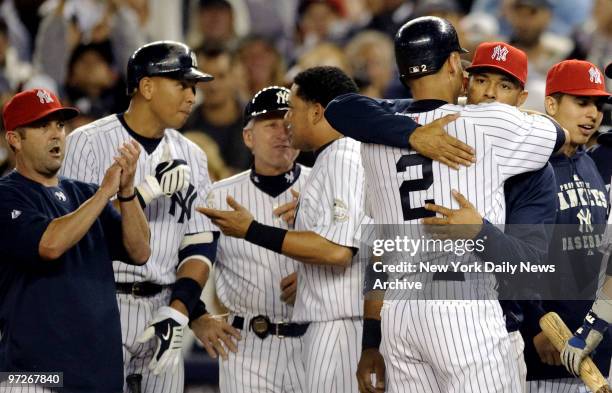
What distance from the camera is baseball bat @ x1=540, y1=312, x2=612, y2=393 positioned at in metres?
4.34

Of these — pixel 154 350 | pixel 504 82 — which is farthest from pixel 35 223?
pixel 504 82

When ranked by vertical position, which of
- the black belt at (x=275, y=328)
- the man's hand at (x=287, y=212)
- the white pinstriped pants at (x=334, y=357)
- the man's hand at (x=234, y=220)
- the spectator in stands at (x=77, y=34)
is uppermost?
the spectator in stands at (x=77, y=34)

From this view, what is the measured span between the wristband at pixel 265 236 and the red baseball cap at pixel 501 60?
116 cm

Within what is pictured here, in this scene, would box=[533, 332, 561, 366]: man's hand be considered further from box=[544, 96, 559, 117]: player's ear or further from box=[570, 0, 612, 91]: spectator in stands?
box=[570, 0, 612, 91]: spectator in stands

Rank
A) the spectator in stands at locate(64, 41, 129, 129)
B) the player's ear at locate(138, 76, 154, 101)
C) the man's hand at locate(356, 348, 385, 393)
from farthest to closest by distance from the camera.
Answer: the spectator in stands at locate(64, 41, 129, 129)
the player's ear at locate(138, 76, 154, 101)
the man's hand at locate(356, 348, 385, 393)

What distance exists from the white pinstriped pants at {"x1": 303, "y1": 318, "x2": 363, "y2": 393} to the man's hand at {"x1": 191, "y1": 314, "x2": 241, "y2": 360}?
555 millimetres

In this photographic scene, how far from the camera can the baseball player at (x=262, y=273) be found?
531 centimetres

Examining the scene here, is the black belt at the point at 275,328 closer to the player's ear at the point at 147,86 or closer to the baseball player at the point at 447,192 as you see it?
the baseball player at the point at 447,192

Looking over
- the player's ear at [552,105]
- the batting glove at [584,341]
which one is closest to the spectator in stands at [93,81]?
the player's ear at [552,105]

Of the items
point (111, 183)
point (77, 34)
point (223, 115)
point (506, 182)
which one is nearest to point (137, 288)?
point (111, 183)

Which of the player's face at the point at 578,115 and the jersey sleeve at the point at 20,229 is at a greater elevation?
the player's face at the point at 578,115

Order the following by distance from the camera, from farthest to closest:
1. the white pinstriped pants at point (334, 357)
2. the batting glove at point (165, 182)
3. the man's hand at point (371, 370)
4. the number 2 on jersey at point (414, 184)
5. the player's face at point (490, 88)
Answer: the batting glove at point (165, 182) < the white pinstriped pants at point (334, 357) < the player's face at point (490, 88) < the man's hand at point (371, 370) < the number 2 on jersey at point (414, 184)

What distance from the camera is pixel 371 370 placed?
4.60 m

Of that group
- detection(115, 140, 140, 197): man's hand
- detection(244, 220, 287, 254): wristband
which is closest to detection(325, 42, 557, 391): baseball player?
detection(244, 220, 287, 254): wristband
